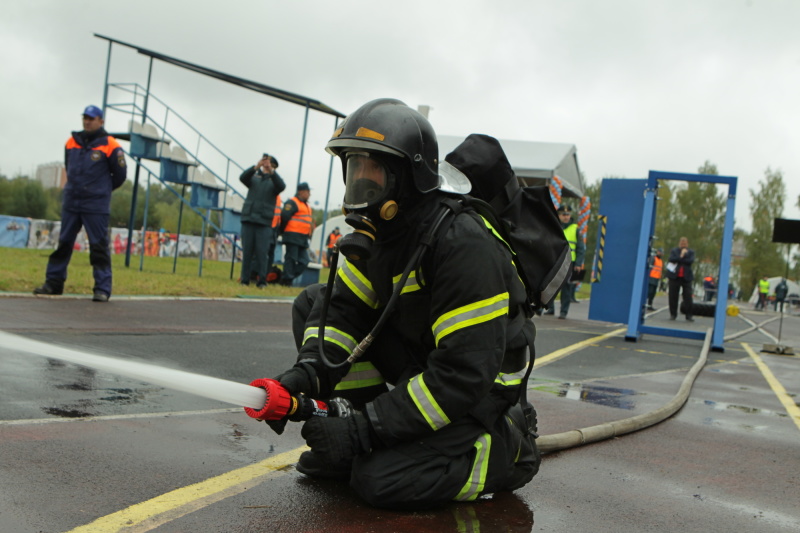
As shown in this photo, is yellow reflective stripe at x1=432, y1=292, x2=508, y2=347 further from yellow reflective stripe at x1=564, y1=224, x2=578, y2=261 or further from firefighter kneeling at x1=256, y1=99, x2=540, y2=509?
yellow reflective stripe at x1=564, y1=224, x2=578, y2=261

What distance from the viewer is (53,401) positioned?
4.25m

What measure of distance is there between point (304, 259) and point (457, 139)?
4.70m

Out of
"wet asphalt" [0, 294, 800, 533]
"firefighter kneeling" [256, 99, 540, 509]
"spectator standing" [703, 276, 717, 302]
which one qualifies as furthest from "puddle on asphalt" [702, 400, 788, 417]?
"spectator standing" [703, 276, 717, 302]

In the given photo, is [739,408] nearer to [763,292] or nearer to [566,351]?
[566,351]

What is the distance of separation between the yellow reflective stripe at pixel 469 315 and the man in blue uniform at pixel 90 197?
7348mm

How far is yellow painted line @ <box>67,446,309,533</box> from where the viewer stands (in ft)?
8.48

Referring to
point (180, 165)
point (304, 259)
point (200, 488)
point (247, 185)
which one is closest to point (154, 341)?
point (200, 488)

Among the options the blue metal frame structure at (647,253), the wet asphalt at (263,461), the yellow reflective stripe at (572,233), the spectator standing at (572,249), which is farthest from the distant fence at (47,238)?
the wet asphalt at (263,461)

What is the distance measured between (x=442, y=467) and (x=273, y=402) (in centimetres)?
68

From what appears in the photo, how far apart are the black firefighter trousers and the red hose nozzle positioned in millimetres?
377

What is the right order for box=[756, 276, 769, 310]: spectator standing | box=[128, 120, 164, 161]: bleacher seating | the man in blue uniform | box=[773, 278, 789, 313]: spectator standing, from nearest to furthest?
the man in blue uniform → box=[773, 278, 789, 313]: spectator standing → box=[128, 120, 164, 161]: bleacher seating → box=[756, 276, 769, 310]: spectator standing

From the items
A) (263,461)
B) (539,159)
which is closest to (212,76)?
(539,159)

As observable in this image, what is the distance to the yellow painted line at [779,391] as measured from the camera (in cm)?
636

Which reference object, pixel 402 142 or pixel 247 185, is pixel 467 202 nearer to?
pixel 402 142
